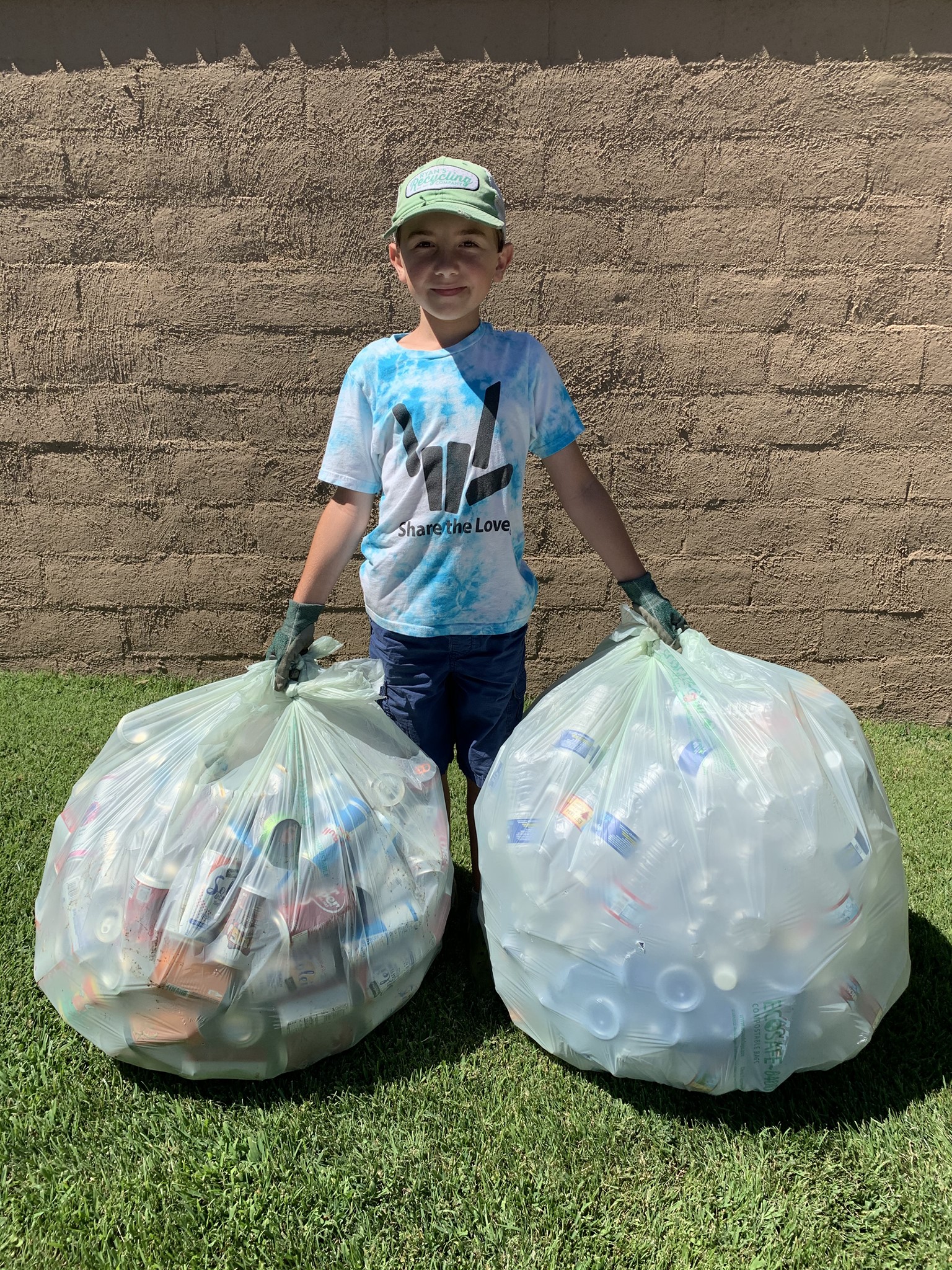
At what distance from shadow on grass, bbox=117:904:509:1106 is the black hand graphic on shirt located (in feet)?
3.66

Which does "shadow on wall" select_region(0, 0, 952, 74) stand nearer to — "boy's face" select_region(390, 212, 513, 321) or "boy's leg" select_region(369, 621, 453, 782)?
"boy's face" select_region(390, 212, 513, 321)

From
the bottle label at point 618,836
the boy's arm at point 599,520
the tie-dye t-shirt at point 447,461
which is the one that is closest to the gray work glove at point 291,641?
the tie-dye t-shirt at point 447,461

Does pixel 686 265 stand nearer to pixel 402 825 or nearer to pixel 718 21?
pixel 718 21

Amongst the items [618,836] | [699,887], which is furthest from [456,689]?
[699,887]

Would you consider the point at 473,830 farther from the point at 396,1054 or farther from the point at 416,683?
the point at 396,1054

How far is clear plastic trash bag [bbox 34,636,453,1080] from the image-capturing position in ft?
5.74

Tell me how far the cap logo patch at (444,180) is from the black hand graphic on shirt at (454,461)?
40 centimetres

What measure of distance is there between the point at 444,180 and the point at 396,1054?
1.83m

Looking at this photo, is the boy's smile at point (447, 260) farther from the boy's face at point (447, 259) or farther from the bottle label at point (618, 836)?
the bottle label at point (618, 836)

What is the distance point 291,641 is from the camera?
203 centimetres

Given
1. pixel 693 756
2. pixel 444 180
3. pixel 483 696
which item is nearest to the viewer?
pixel 693 756


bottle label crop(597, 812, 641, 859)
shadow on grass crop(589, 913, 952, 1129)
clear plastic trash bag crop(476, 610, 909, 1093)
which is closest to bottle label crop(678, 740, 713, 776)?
clear plastic trash bag crop(476, 610, 909, 1093)

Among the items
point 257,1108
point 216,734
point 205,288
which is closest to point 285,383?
point 205,288

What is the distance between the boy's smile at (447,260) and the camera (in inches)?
76.1
